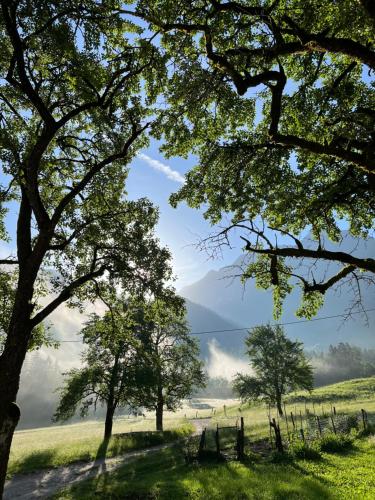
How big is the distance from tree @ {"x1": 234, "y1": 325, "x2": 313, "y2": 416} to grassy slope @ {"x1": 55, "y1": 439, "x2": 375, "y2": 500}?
33.4 metres

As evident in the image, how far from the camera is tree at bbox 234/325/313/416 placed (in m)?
53.0

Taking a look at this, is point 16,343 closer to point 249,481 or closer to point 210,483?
point 210,483

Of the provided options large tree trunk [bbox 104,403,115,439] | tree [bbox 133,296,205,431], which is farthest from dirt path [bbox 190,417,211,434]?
large tree trunk [bbox 104,403,115,439]

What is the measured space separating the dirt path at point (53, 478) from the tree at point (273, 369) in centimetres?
3077

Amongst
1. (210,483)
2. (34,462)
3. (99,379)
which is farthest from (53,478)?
(99,379)

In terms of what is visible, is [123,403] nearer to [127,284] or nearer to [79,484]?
[79,484]

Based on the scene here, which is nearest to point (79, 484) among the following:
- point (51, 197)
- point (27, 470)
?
point (27, 470)

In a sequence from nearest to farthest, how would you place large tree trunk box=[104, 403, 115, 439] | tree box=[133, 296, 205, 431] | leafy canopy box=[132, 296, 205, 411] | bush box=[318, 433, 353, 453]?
bush box=[318, 433, 353, 453] → large tree trunk box=[104, 403, 115, 439] → tree box=[133, 296, 205, 431] → leafy canopy box=[132, 296, 205, 411]

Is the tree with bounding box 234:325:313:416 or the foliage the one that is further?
the tree with bounding box 234:325:313:416

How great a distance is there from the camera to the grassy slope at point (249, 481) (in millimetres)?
12547

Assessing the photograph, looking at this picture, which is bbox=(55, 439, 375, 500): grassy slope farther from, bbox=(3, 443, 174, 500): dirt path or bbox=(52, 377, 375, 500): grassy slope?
bbox=(3, 443, 174, 500): dirt path

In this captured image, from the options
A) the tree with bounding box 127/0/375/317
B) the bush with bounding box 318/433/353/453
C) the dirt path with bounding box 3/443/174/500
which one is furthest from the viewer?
the bush with bounding box 318/433/353/453

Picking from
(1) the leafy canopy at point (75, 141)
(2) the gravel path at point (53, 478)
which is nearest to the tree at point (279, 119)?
(1) the leafy canopy at point (75, 141)

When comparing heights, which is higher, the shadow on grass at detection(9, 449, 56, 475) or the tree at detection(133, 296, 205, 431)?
the tree at detection(133, 296, 205, 431)
